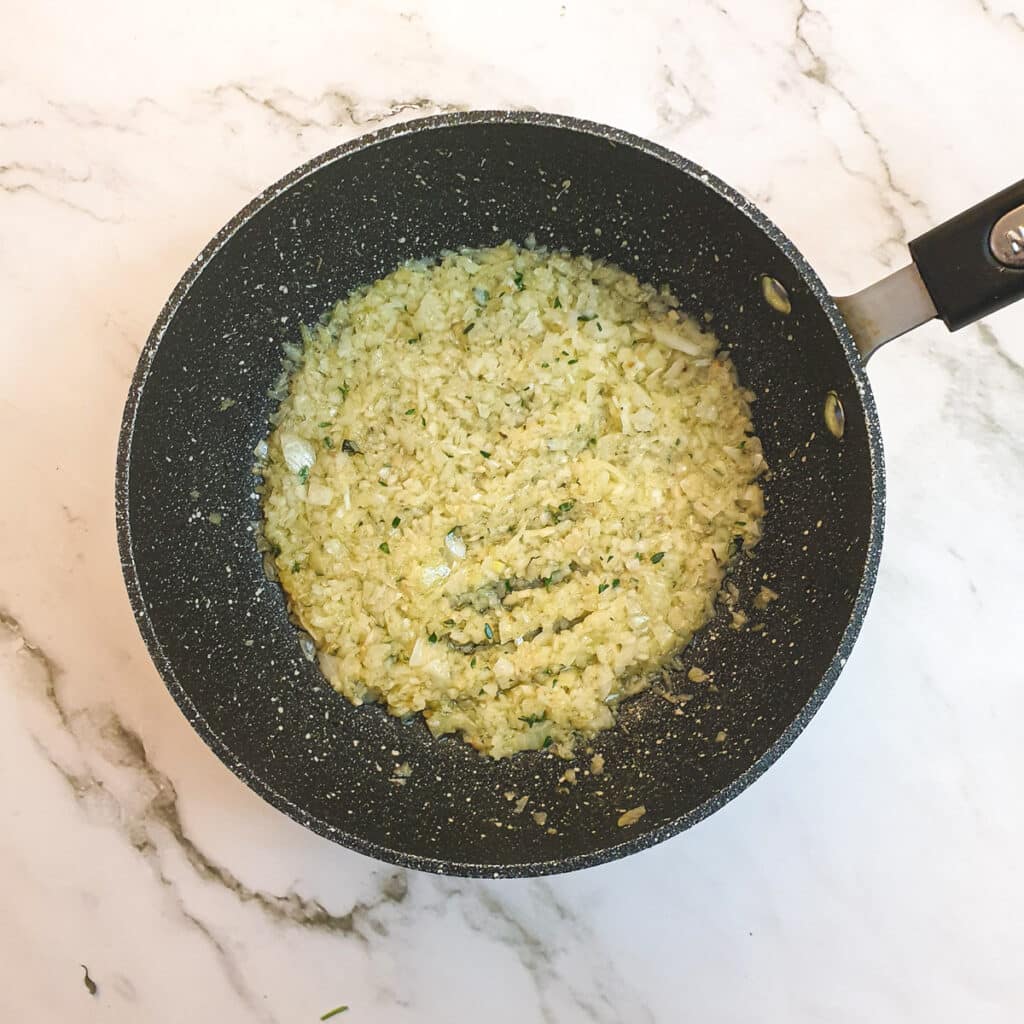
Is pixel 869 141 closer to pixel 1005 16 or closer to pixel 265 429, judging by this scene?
pixel 1005 16

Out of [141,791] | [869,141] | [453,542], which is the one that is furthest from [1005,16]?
[141,791]

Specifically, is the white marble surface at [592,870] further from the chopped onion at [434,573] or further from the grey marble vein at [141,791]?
the chopped onion at [434,573]

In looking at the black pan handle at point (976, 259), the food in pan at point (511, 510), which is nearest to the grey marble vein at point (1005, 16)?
the black pan handle at point (976, 259)

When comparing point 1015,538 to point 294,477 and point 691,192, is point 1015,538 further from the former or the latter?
point 294,477

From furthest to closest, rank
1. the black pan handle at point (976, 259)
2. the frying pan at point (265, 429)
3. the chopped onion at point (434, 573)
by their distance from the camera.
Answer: the chopped onion at point (434, 573), the frying pan at point (265, 429), the black pan handle at point (976, 259)

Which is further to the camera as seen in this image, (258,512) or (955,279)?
(258,512)
